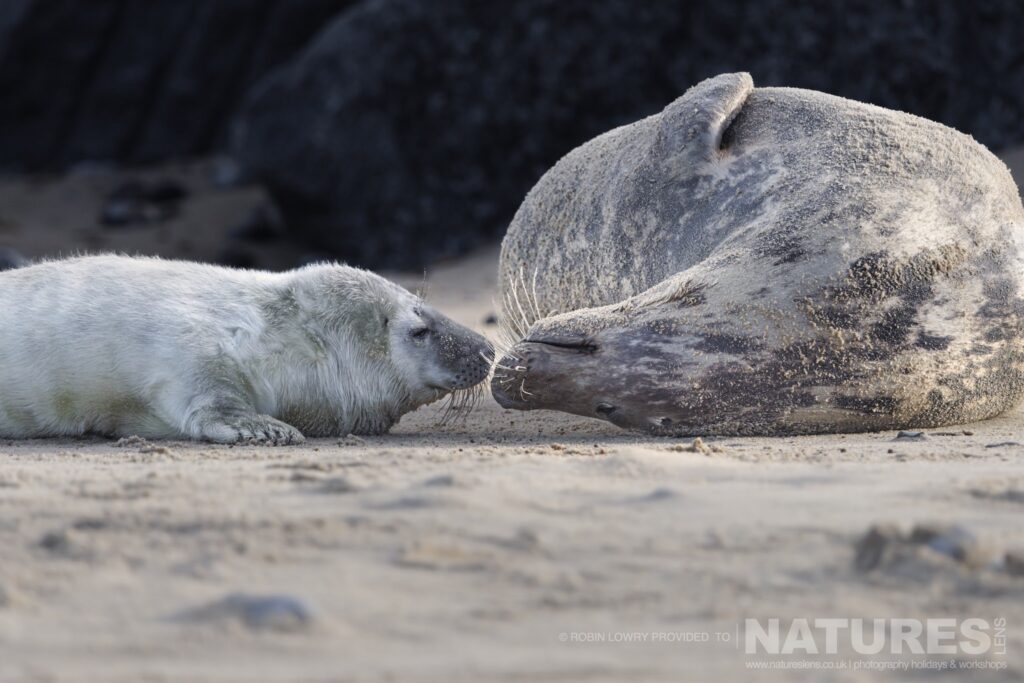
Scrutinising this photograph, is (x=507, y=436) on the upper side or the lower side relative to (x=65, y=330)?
lower

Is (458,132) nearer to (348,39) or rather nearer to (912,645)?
(348,39)

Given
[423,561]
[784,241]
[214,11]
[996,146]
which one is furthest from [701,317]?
[214,11]

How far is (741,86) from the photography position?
515 centimetres

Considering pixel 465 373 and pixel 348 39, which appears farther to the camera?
pixel 348 39

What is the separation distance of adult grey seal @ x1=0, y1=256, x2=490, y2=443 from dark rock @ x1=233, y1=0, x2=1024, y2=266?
582 centimetres

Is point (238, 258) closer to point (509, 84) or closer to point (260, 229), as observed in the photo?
point (260, 229)

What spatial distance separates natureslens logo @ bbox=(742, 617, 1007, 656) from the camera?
83.8 inches

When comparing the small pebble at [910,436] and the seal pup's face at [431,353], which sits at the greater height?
the seal pup's face at [431,353]

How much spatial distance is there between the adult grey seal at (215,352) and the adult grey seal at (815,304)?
0.60 metres

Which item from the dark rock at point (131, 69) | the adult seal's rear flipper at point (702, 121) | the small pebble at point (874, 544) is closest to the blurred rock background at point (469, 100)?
the dark rock at point (131, 69)

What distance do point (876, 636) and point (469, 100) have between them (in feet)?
28.9

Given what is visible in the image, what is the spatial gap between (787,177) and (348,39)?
715 cm

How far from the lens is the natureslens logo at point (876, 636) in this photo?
2129mm

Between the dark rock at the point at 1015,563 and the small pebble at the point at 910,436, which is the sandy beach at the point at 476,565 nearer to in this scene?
the dark rock at the point at 1015,563
